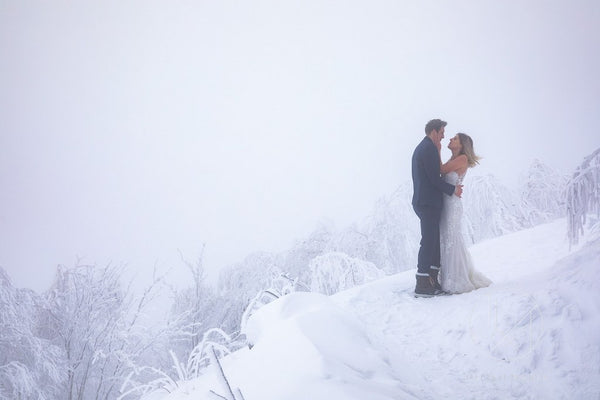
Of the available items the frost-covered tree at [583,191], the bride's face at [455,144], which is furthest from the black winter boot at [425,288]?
the bride's face at [455,144]

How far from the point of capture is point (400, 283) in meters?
3.94

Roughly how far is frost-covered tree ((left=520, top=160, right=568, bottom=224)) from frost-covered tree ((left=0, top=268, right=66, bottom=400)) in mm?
15667

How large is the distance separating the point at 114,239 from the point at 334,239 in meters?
76.7

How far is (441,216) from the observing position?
12.3 feet

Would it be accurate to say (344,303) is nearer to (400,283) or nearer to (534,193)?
(400,283)

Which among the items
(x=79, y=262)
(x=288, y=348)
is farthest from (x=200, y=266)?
(x=288, y=348)

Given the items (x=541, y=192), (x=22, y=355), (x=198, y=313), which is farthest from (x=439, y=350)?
(x=541, y=192)

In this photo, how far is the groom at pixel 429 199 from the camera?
348 centimetres

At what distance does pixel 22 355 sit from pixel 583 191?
28.2 ft

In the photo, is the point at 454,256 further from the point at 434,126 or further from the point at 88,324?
the point at 88,324

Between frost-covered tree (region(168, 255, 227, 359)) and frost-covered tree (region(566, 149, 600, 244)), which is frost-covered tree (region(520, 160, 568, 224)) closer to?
frost-covered tree (region(566, 149, 600, 244))

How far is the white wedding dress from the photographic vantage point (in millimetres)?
3396

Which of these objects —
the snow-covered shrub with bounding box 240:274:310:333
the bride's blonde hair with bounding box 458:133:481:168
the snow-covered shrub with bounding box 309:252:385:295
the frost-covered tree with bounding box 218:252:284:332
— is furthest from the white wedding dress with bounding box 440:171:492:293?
the frost-covered tree with bounding box 218:252:284:332

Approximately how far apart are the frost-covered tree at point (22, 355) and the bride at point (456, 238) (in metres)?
6.38
